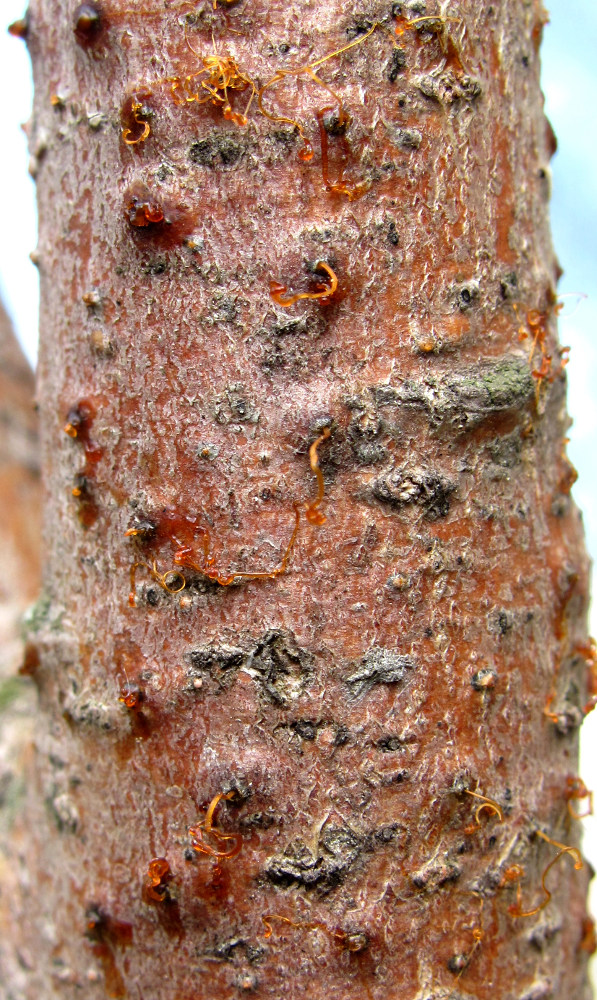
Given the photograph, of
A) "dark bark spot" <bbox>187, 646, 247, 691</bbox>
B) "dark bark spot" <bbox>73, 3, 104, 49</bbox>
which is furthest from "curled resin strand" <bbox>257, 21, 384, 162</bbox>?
"dark bark spot" <bbox>187, 646, 247, 691</bbox>

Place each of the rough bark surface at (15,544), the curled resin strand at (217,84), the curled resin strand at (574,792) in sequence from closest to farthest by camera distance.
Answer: the curled resin strand at (217,84) < the curled resin strand at (574,792) < the rough bark surface at (15,544)

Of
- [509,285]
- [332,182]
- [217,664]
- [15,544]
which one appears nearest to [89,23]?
[332,182]

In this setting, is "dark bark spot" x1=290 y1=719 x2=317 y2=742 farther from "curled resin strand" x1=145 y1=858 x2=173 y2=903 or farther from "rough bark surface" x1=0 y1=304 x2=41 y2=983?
"rough bark surface" x1=0 y1=304 x2=41 y2=983

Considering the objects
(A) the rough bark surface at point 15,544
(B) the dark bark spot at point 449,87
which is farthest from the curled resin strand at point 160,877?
(B) the dark bark spot at point 449,87

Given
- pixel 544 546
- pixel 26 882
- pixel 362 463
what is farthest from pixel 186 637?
pixel 26 882

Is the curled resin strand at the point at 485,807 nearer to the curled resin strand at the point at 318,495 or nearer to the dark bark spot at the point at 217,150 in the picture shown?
the curled resin strand at the point at 318,495

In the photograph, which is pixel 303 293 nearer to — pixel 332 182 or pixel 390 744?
pixel 332 182
